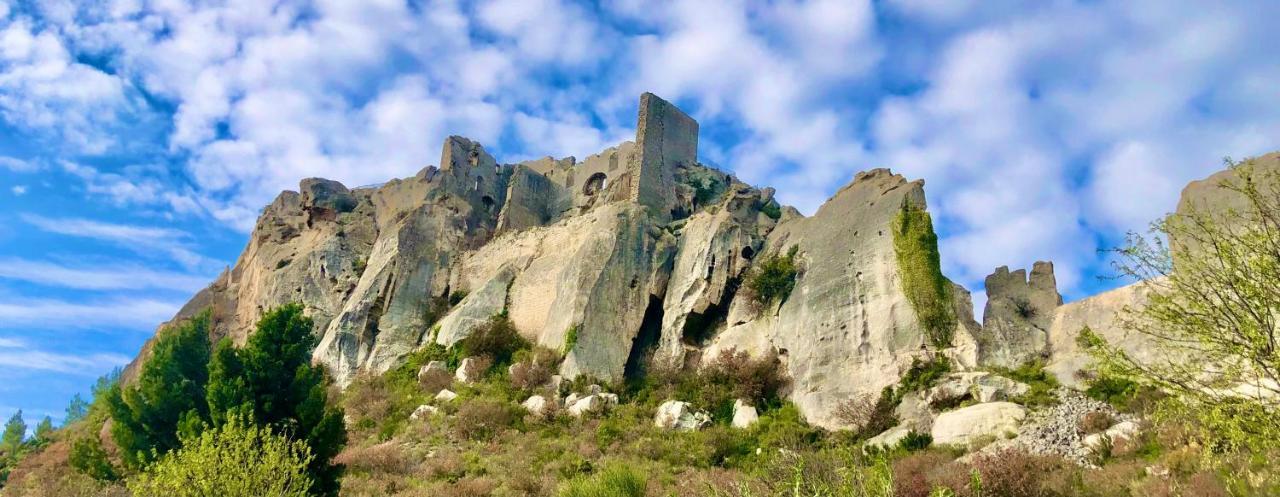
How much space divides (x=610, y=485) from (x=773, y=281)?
40.9 feet

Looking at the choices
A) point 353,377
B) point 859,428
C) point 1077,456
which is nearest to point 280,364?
point 353,377

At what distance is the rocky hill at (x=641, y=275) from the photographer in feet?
73.8

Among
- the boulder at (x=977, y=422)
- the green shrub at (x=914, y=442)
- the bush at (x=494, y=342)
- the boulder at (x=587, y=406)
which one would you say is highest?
the bush at (x=494, y=342)

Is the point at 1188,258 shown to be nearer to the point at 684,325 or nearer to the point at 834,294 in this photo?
the point at 834,294

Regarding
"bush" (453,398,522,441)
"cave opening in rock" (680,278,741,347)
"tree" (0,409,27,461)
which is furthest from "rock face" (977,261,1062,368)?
"tree" (0,409,27,461)

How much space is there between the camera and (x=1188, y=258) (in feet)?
35.7

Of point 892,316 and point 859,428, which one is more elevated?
point 892,316

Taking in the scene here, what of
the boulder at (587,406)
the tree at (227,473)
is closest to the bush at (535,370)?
the boulder at (587,406)

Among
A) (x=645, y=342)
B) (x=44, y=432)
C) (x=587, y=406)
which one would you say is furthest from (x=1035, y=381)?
(x=44, y=432)

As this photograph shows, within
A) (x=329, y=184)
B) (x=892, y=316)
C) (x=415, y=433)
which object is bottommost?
(x=415, y=433)

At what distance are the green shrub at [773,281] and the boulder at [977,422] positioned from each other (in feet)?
27.6

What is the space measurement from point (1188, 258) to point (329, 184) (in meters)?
42.0

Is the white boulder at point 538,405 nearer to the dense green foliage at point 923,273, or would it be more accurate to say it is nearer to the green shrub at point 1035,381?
the dense green foliage at point 923,273

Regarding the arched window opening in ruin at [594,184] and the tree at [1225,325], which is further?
the arched window opening in ruin at [594,184]
